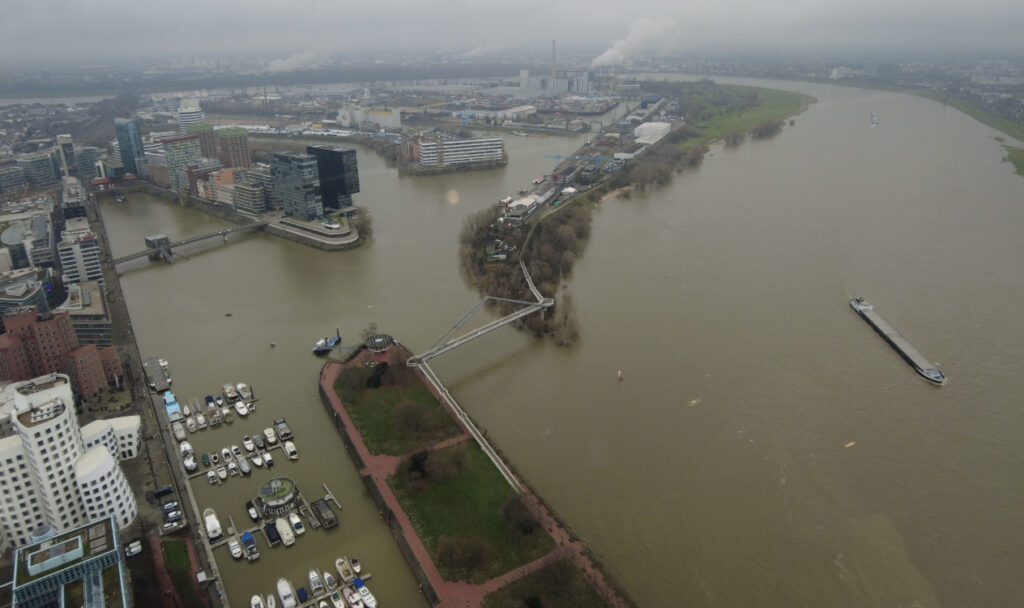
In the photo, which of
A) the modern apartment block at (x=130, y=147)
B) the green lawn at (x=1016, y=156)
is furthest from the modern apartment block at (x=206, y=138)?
the green lawn at (x=1016, y=156)

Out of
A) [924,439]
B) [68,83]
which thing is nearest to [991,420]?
[924,439]

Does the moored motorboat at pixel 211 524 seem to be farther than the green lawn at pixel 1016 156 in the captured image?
No

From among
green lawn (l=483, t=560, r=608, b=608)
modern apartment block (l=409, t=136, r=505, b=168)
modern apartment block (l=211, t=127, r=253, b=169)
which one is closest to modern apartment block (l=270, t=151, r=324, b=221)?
modern apartment block (l=211, t=127, r=253, b=169)

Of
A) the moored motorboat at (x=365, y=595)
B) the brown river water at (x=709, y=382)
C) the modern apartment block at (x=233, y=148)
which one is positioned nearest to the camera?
the moored motorboat at (x=365, y=595)

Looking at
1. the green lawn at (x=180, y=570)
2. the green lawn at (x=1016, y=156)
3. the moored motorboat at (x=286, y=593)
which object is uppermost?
the green lawn at (x=1016, y=156)

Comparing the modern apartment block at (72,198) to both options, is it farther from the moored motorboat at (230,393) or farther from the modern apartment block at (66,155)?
the moored motorboat at (230,393)

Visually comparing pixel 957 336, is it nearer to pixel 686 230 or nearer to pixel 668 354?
pixel 668 354

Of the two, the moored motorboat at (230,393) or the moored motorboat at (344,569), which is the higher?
the moored motorboat at (230,393)
